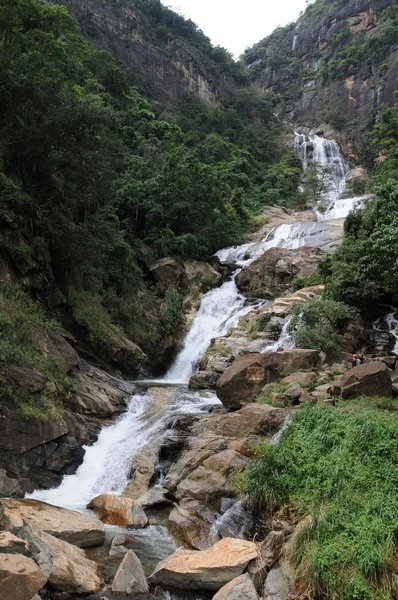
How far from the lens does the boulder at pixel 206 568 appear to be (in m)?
6.04

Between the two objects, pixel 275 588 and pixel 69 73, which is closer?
pixel 275 588

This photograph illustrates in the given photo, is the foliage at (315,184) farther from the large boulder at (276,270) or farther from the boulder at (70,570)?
the boulder at (70,570)

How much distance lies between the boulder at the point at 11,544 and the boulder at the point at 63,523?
1.36 m

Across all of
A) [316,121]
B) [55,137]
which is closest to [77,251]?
[55,137]

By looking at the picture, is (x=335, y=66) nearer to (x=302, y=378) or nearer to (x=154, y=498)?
(x=302, y=378)

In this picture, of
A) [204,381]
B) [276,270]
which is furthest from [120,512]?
[276,270]

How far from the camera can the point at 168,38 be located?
205 feet

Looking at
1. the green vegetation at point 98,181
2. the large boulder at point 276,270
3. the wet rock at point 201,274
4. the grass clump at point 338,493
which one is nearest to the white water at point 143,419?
the wet rock at point 201,274

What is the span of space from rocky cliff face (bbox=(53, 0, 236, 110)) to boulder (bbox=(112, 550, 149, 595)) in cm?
5384

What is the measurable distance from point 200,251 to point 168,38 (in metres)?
47.8

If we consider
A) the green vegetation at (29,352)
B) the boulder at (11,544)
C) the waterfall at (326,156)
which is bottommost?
the boulder at (11,544)

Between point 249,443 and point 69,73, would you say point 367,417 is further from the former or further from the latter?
point 69,73

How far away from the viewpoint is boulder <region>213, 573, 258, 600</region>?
215 inches

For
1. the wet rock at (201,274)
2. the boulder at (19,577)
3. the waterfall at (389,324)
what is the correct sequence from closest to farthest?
1. the boulder at (19,577)
2. the waterfall at (389,324)
3. the wet rock at (201,274)
